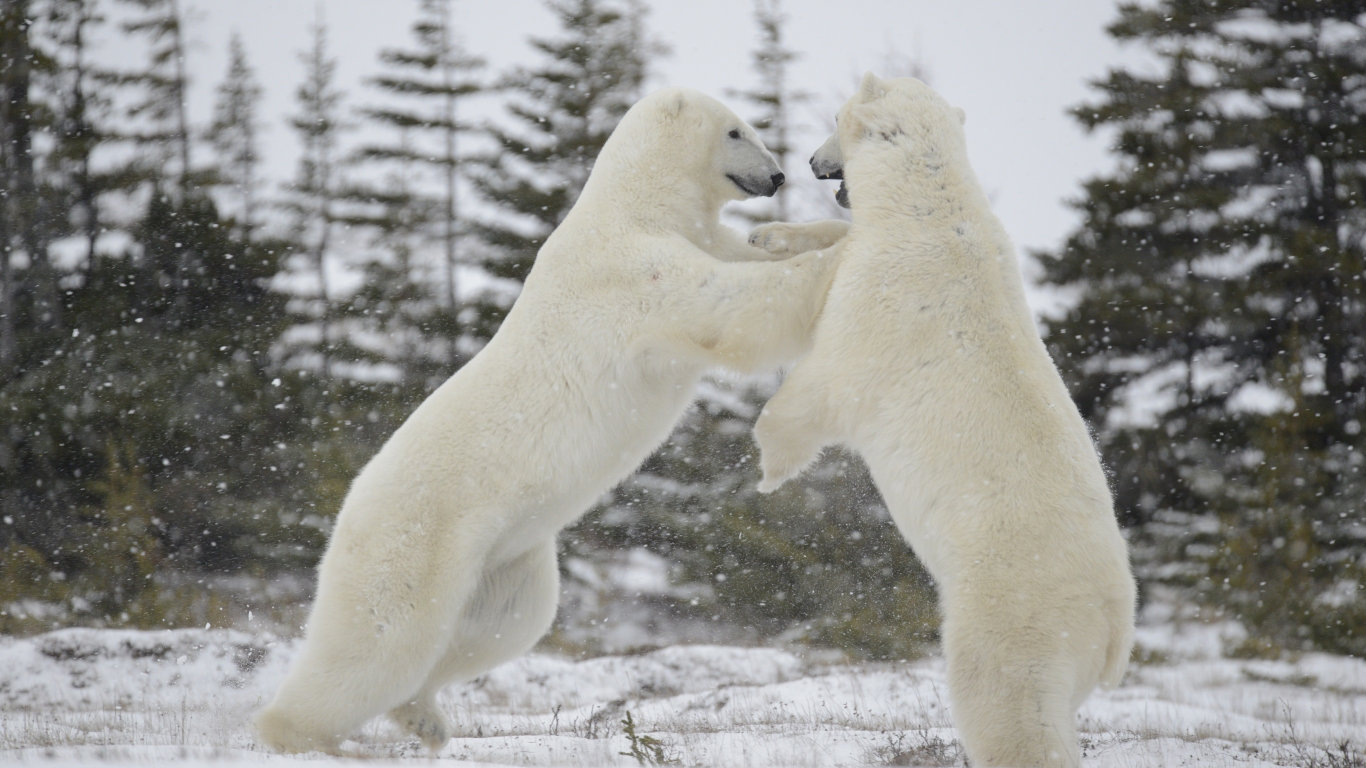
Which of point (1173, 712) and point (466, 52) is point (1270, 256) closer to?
point (1173, 712)

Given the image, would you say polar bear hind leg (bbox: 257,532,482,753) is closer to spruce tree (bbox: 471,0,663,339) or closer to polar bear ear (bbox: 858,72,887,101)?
polar bear ear (bbox: 858,72,887,101)

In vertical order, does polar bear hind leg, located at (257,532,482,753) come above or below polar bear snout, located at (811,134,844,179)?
below

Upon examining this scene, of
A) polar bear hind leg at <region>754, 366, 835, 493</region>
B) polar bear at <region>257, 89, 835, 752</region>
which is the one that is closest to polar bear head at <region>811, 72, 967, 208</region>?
polar bear at <region>257, 89, 835, 752</region>

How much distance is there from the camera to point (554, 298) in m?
4.15

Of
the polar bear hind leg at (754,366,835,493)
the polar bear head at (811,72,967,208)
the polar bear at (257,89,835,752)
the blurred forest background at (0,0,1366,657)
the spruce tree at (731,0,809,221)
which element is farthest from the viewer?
the spruce tree at (731,0,809,221)

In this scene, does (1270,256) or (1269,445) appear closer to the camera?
(1269,445)

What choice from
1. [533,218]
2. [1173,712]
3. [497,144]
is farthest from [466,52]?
[1173,712]

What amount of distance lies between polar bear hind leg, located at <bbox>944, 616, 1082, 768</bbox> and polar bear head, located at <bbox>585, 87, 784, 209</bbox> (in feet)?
6.70

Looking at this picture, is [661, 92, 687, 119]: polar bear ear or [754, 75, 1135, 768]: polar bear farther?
[661, 92, 687, 119]: polar bear ear

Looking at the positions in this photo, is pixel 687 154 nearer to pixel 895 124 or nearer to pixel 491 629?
pixel 895 124

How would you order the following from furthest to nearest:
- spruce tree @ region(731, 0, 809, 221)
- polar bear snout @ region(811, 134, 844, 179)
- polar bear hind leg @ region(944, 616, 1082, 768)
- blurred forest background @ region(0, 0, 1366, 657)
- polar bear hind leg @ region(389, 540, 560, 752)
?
spruce tree @ region(731, 0, 809, 221)
blurred forest background @ region(0, 0, 1366, 657)
polar bear hind leg @ region(389, 540, 560, 752)
polar bear snout @ region(811, 134, 844, 179)
polar bear hind leg @ region(944, 616, 1082, 768)

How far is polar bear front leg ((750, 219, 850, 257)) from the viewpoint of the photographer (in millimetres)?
4066

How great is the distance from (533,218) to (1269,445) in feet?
31.2

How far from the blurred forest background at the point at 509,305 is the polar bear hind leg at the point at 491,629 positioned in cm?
656
